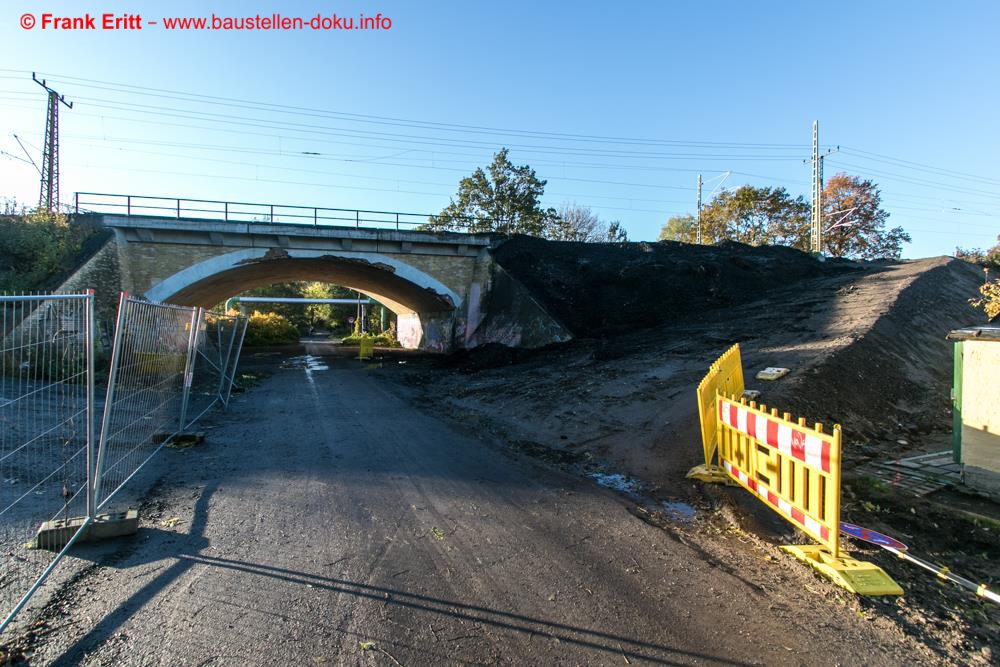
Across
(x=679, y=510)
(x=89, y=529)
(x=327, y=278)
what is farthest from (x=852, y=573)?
(x=327, y=278)

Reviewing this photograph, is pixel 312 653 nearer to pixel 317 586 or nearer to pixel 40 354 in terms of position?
pixel 317 586

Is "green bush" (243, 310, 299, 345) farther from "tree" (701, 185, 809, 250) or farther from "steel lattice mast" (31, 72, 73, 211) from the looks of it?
"tree" (701, 185, 809, 250)

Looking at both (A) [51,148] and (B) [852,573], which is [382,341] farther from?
(B) [852,573]

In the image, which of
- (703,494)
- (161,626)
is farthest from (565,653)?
(703,494)

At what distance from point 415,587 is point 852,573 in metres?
2.82

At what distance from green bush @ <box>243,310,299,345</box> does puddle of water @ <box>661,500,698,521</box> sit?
3703cm

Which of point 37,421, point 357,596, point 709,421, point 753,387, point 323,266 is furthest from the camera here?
point 323,266

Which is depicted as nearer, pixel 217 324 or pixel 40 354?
pixel 40 354

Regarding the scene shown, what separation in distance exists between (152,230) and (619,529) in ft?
69.8

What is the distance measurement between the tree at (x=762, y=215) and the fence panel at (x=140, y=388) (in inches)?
1688

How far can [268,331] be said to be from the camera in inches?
1558

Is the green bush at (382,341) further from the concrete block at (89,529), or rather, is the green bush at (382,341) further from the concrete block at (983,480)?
the concrete block at (983,480)

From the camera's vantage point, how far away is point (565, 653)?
259cm

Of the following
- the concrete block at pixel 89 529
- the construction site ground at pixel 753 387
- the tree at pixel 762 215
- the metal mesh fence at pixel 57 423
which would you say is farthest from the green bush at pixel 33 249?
the tree at pixel 762 215
